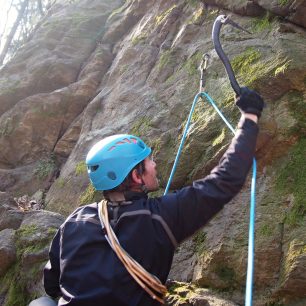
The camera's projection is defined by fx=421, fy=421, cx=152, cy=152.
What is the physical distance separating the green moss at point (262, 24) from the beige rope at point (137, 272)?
488cm

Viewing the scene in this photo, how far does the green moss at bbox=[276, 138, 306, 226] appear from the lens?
14.3 feet

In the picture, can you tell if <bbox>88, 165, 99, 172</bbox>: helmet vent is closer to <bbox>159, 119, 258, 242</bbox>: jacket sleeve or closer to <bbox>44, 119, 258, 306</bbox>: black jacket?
<bbox>44, 119, 258, 306</bbox>: black jacket

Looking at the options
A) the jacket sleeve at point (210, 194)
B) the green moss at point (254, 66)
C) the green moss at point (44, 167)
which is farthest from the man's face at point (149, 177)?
the green moss at point (44, 167)

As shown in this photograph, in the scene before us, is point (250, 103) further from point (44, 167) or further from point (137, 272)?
point (44, 167)

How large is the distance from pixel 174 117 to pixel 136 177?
3.57m

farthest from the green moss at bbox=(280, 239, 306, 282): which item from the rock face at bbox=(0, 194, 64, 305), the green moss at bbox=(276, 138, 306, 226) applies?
the rock face at bbox=(0, 194, 64, 305)

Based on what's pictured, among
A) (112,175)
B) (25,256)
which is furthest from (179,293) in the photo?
(25,256)

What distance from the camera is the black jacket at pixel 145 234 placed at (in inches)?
112

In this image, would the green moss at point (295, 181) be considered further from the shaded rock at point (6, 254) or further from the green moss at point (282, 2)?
the shaded rock at point (6, 254)

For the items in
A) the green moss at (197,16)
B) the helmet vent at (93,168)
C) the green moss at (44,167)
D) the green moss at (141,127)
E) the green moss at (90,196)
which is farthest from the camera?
the green moss at (44,167)

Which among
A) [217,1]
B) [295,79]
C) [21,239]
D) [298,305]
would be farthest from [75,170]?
[298,305]

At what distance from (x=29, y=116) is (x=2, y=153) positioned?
1.22 meters

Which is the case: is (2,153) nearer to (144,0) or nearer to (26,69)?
(26,69)

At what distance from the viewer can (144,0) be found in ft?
38.5
